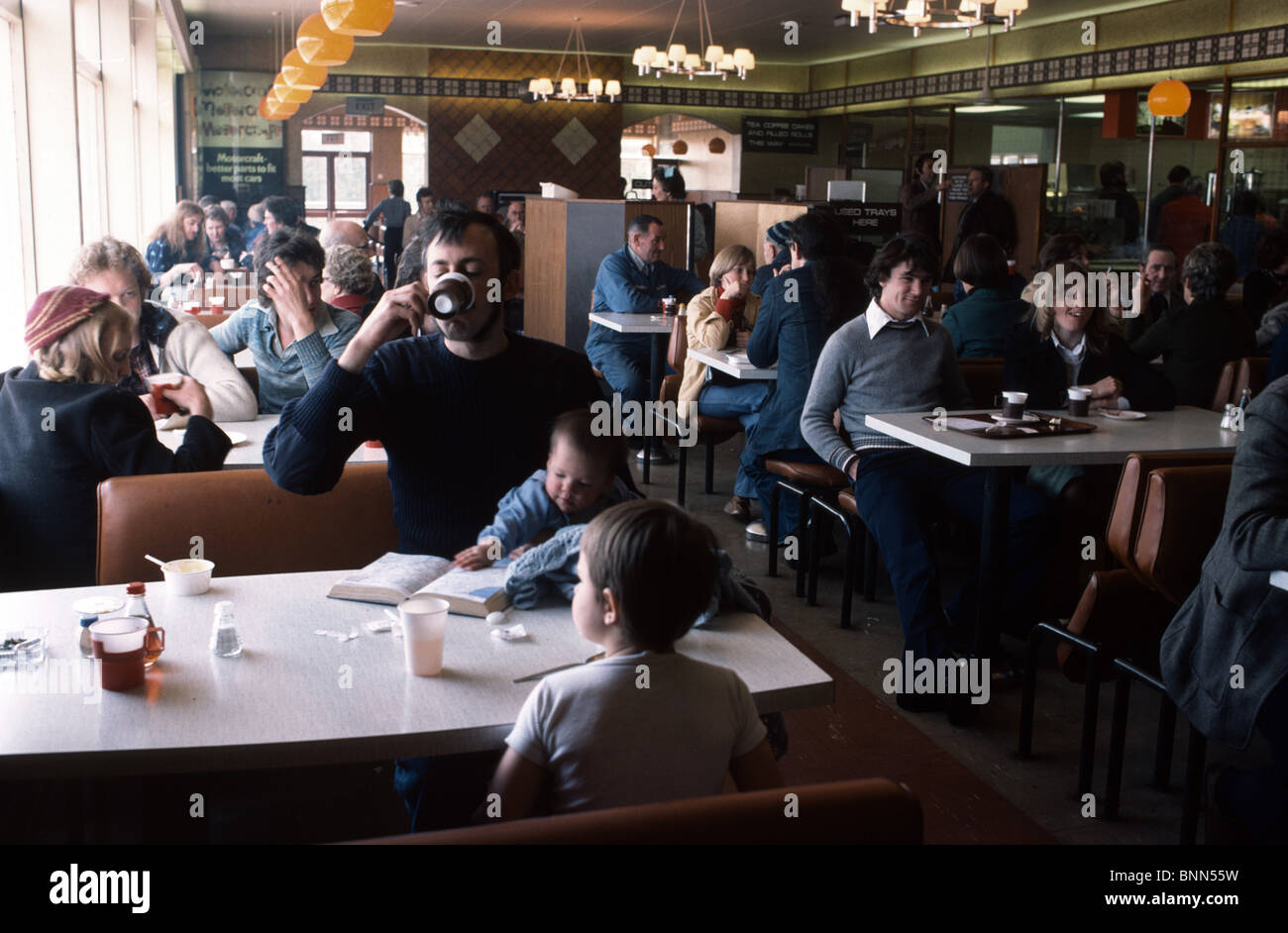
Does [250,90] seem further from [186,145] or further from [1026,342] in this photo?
[1026,342]

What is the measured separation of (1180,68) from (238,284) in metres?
8.08

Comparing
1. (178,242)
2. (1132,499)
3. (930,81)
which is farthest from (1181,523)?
(930,81)

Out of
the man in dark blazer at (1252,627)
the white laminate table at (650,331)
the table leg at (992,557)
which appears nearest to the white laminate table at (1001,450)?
the table leg at (992,557)

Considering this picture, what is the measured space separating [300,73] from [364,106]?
1060 cm

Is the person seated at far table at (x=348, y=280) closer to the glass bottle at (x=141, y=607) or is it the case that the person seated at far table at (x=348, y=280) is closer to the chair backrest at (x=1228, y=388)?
the glass bottle at (x=141, y=607)

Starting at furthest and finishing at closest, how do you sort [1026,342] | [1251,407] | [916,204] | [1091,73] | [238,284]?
1. [1091,73]
2. [916,204]
3. [238,284]
4. [1026,342]
5. [1251,407]

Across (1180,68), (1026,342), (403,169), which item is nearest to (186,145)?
(403,169)

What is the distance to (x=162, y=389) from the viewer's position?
10.7 ft

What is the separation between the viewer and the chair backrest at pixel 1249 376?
15.3 ft

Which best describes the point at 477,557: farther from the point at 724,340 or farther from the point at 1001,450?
the point at 724,340

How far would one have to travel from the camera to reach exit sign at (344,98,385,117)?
16.3m

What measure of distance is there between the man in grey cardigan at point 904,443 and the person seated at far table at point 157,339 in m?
1.89

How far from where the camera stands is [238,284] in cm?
759
